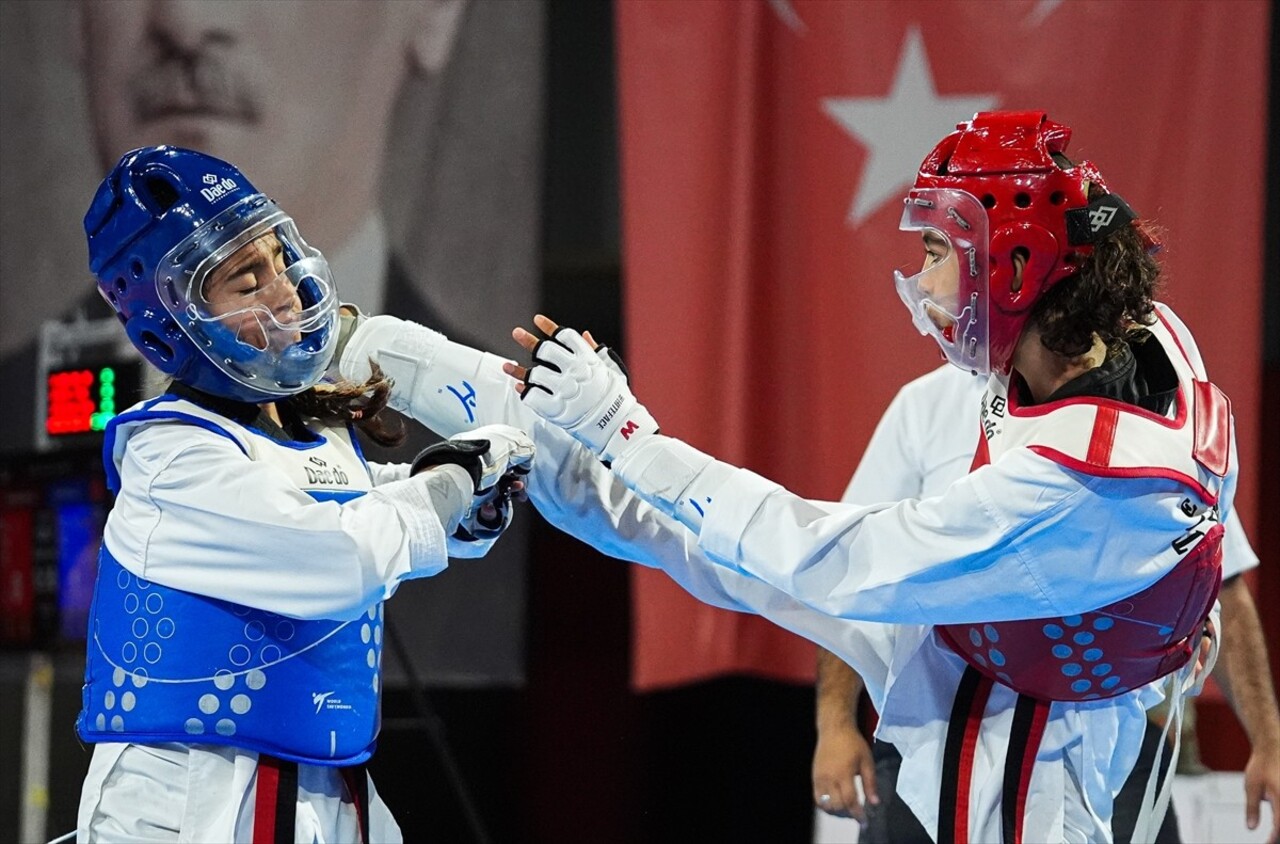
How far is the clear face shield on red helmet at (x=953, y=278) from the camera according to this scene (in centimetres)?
256

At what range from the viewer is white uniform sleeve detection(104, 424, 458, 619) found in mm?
2188

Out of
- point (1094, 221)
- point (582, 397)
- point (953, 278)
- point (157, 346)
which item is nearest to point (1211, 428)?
point (1094, 221)

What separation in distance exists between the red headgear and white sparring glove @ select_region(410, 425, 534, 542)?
2.58 ft

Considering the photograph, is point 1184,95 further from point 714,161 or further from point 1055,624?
point 1055,624

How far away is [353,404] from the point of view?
2.70 m

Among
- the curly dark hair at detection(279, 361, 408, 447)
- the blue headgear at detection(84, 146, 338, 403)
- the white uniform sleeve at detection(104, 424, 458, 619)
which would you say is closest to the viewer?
the white uniform sleeve at detection(104, 424, 458, 619)

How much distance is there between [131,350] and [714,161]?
2.02 m

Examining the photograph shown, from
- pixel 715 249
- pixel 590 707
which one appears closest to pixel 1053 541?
pixel 715 249

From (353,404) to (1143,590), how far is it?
4.84ft

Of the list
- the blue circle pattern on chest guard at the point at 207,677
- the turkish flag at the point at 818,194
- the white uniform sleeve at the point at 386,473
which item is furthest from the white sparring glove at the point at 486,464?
the turkish flag at the point at 818,194

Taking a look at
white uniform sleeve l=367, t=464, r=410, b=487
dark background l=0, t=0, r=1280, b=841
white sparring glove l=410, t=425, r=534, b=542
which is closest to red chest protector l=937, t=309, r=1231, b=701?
white sparring glove l=410, t=425, r=534, b=542

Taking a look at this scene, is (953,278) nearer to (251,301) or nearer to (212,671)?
(251,301)

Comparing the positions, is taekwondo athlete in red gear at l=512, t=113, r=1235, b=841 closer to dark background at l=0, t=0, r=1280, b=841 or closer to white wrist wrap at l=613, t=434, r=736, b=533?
white wrist wrap at l=613, t=434, r=736, b=533

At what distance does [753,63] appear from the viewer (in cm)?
425
